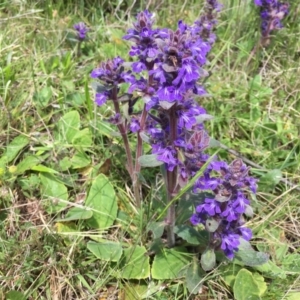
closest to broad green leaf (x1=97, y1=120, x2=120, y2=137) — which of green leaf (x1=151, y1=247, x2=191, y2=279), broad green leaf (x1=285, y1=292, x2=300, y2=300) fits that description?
green leaf (x1=151, y1=247, x2=191, y2=279)

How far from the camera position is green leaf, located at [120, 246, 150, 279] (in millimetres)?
2404

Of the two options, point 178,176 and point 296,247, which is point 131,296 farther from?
point 296,247

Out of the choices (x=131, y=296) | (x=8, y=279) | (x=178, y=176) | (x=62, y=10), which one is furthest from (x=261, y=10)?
(x=8, y=279)

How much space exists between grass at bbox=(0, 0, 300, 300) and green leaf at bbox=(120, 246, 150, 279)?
37 millimetres

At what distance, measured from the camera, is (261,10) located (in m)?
3.89

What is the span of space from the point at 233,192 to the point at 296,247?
2.77ft

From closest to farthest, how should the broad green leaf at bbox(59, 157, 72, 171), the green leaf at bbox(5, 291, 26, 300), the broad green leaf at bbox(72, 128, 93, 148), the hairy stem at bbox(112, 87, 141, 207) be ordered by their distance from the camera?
the green leaf at bbox(5, 291, 26, 300), the hairy stem at bbox(112, 87, 141, 207), the broad green leaf at bbox(59, 157, 72, 171), the broad green leaf at bbox(72, 128, 93, 148)

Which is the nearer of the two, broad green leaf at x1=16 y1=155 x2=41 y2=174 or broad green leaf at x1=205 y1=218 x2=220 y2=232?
broad green leaf at x1=205 y1=218 x2=220 y2=232

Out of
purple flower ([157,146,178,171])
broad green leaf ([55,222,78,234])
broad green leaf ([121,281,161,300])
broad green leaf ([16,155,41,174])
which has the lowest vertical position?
broad green leaf ([121,281,161,300])

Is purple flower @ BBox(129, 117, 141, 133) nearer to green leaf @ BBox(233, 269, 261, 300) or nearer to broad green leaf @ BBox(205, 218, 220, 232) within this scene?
broad green leaf @ BBox(205, 218, 220, 232)

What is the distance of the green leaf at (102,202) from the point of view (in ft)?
8.60

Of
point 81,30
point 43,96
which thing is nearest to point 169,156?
point 43,96

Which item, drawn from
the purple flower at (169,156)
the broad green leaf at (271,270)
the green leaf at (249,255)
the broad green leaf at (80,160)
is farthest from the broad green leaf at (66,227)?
the broad green leaf at (271,270)

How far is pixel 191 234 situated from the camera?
94.8 inches
